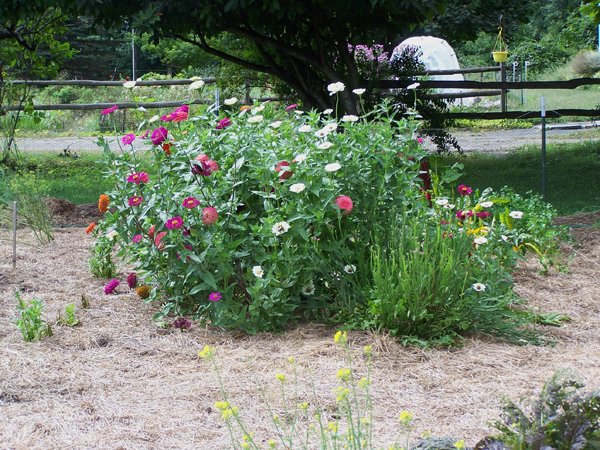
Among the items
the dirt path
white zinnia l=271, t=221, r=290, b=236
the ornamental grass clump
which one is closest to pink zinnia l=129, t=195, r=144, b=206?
the ornamental grass clump

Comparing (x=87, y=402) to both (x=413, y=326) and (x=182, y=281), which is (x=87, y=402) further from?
(x=413, y=326)

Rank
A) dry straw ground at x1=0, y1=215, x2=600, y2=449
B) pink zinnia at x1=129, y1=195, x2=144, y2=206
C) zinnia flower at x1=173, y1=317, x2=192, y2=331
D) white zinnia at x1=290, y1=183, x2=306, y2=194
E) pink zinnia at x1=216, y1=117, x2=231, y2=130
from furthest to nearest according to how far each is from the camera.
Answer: pink zinnia at x1=216, y1=117, x2=231, y2=130
pink zinnia at x1=129, y1=195, x2=144, y2=206
zinnia flower at x1=173, y1=317, x2=192, y2=331
white zinnia at x1=290, y1=183, x2=306, y2=194
dry straw ground at x1=0, y1=215, x2=600, y2=449

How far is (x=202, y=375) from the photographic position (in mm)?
3771

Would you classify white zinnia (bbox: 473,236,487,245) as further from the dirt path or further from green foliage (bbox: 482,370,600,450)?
the dirt path

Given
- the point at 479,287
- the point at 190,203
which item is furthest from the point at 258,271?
the point at 479,287

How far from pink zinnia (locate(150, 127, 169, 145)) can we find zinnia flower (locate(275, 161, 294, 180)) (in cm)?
68

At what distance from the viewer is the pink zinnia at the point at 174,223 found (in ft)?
14.3

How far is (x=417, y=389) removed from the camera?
355 centimetres

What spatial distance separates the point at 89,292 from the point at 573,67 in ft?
74.6

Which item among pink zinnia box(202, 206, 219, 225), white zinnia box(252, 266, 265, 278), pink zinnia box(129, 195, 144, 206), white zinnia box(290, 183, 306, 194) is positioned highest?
white zinnia box(290, 183, 306, 194)

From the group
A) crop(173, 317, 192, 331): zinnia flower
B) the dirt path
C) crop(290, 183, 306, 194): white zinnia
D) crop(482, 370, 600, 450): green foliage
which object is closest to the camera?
crop(482, 370, 600, 450): green foliage

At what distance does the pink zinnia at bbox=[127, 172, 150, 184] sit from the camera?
465 cm

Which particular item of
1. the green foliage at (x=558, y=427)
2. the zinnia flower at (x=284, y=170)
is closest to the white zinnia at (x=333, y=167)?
the zinnia flower at (x=284, y=170)

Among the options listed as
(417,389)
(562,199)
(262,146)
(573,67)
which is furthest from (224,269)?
(573,67)
